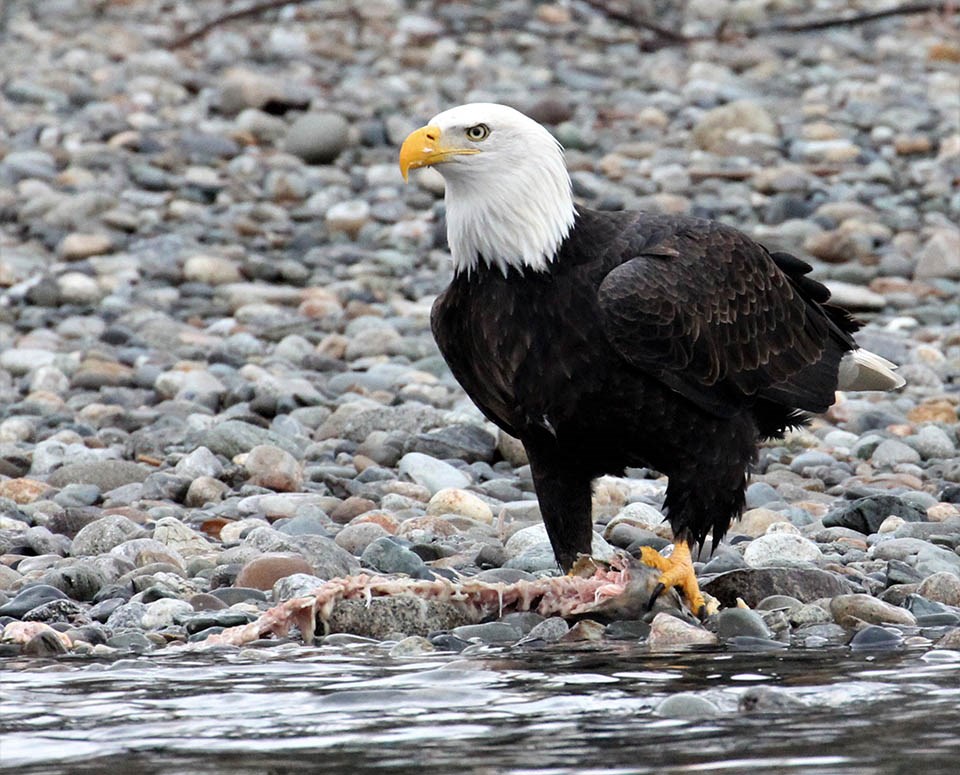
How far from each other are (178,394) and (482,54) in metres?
8.77

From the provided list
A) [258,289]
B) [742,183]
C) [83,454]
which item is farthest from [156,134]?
[83,454]

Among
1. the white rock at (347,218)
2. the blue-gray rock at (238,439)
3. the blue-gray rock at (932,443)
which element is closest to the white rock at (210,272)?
the white rock at (347,218)

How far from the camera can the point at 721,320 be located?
586cm

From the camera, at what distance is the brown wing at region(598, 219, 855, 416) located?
5.46m

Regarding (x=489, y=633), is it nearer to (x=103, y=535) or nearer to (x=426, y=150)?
(x=426, y=150)

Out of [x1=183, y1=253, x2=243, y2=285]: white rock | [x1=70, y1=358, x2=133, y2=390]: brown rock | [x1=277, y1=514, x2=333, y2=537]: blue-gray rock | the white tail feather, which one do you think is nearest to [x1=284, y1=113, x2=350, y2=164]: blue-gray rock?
[x1=183, y1=253, x2=243, y2=285]: white rock

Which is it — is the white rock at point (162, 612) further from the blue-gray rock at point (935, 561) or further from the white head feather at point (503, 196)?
the blue-gray rock at point (935, 561)

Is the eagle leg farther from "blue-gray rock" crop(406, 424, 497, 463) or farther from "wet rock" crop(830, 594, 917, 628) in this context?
"blue-gray rock" crop(406, 424, 497, 463)

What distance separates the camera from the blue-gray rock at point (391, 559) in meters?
5.98

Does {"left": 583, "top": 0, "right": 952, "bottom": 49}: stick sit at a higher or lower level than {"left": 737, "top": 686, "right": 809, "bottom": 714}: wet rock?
higher

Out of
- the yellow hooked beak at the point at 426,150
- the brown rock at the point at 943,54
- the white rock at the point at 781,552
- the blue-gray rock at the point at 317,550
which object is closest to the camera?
the yellow hooked beak at the point at 426,150

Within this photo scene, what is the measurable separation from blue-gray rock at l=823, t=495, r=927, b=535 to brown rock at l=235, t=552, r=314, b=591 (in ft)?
6.86

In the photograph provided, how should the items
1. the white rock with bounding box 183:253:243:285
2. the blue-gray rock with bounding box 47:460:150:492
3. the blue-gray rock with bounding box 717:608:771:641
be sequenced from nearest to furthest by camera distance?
the blue-gray rock with bounding box 717:608:771:641 < the blue-gray rock with bounding box 47:460:150:492 < the white rock with bounding box 183:253:243:285

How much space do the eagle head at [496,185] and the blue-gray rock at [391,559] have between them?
3.28ft
